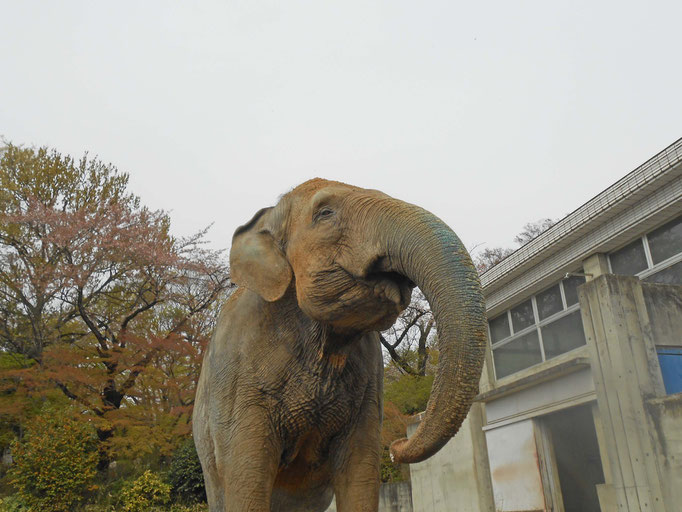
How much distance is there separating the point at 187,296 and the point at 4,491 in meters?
8.04

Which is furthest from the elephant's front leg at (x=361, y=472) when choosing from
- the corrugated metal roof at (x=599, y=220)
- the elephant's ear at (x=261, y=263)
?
the corrugated metal roof at (x=599, y=220)

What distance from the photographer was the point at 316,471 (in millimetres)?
3338

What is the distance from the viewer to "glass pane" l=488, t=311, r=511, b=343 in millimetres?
15267

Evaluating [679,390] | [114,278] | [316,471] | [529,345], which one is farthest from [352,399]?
[114,278]

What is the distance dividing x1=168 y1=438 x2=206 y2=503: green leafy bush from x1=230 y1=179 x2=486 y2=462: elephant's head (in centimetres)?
1534

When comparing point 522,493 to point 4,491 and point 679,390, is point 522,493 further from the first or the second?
point 4,491

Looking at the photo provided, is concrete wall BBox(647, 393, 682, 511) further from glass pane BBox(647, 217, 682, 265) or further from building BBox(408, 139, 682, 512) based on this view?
glass pane BBox(647, 217, 682, 265)

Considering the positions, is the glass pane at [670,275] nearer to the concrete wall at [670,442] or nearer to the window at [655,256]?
the window at [655,256]

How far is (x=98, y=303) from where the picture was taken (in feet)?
66.9

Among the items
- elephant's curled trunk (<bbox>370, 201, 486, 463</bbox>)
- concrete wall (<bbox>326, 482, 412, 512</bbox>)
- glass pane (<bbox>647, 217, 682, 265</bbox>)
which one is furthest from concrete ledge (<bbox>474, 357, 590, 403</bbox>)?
elephant's curled trunk (<bbox>370, 201, 486, 463</bbox>)

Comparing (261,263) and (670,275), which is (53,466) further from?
Result: (261,263)

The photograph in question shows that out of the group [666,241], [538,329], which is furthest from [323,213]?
[538,329]

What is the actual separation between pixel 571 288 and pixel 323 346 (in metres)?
11.2

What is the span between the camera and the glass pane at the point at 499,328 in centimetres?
1527
